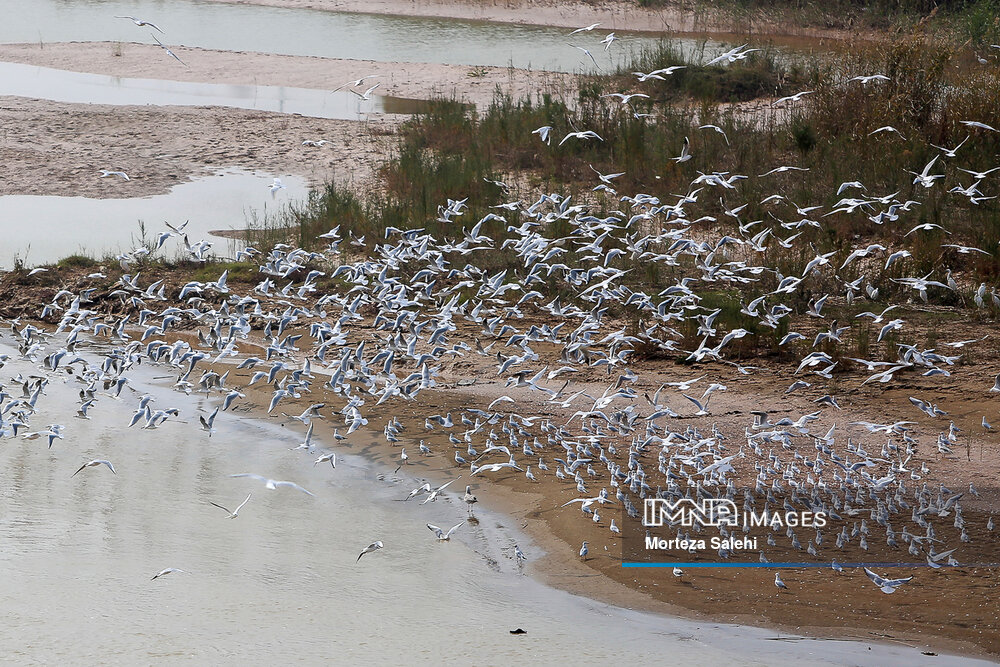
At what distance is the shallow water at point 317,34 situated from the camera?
25469 millimetres

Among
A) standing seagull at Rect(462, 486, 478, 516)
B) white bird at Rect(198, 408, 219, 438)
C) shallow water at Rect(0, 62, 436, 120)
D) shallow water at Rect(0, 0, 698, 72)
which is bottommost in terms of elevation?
standing seagull at Rect(462, 486, 478, 516)

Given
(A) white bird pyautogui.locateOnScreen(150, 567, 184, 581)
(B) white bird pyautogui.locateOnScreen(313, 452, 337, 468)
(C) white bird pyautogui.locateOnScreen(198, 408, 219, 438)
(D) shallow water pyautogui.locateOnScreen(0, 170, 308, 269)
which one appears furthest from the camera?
(D) shallow water pyautogui.locateOnScreen(0, 170, 308, 269)

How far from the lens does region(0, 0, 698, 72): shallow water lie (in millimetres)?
25469

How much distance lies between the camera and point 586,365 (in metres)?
9.12

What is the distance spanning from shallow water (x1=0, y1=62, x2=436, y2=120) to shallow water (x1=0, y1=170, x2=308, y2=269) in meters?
4.52

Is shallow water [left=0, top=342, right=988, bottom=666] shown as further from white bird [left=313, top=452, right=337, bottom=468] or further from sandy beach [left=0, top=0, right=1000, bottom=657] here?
sandy beach [left=0, top=0, right=1000, bottom=657]

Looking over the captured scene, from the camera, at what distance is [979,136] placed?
1252 centimetres

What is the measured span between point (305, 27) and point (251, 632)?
85.7ft

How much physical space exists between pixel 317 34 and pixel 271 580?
24396 mm

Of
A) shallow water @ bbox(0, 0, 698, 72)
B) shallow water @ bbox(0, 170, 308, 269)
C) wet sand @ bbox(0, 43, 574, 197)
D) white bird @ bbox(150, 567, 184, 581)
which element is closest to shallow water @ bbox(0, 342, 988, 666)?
white bird @ bbox(150, 567, 184, 581)

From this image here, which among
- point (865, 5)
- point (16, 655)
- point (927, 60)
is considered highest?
point (865, 5)

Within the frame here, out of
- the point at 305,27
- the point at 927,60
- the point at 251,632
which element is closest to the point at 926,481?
the point at 251,632

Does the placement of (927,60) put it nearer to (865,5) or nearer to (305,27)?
(865,5)

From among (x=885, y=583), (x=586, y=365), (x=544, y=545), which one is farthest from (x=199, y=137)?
(x=885, y=583)
